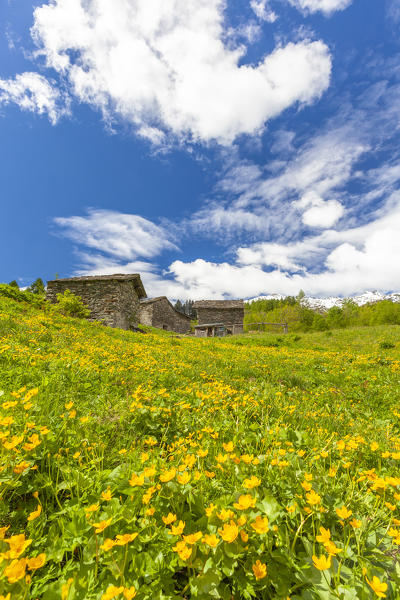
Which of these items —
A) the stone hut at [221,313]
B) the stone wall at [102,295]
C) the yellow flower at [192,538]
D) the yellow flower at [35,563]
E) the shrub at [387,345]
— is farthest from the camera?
the stone hut at [221,313]

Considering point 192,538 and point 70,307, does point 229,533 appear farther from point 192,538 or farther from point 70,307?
point 70,307

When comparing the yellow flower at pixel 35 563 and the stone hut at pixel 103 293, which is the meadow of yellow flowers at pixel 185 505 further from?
the stone hut at pixel 103 293

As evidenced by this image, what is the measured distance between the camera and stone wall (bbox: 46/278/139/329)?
21.8m

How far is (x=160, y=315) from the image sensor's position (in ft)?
115

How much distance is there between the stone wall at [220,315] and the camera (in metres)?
39.3

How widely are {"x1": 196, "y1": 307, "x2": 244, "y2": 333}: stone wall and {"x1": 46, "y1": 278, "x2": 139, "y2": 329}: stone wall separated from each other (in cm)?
1770

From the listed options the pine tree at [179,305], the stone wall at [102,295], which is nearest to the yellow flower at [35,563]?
the stone wall at [102,295]

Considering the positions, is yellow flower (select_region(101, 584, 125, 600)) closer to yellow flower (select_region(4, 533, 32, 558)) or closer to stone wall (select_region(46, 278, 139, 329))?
yellow flower (select_region(4, 533, 32, 558))

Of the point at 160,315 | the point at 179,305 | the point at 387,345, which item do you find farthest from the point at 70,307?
the point at 179,305

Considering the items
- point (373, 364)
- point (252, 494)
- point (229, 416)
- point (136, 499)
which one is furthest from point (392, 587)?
point (373, 364)

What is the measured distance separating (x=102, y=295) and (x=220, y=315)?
21.1 metres

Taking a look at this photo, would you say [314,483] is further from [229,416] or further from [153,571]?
[229,416]

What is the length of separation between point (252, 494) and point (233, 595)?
542mm

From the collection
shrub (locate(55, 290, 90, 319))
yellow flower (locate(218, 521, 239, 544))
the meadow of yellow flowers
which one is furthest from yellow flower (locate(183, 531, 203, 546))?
shrub (locate(55, 290, 90, 319))
